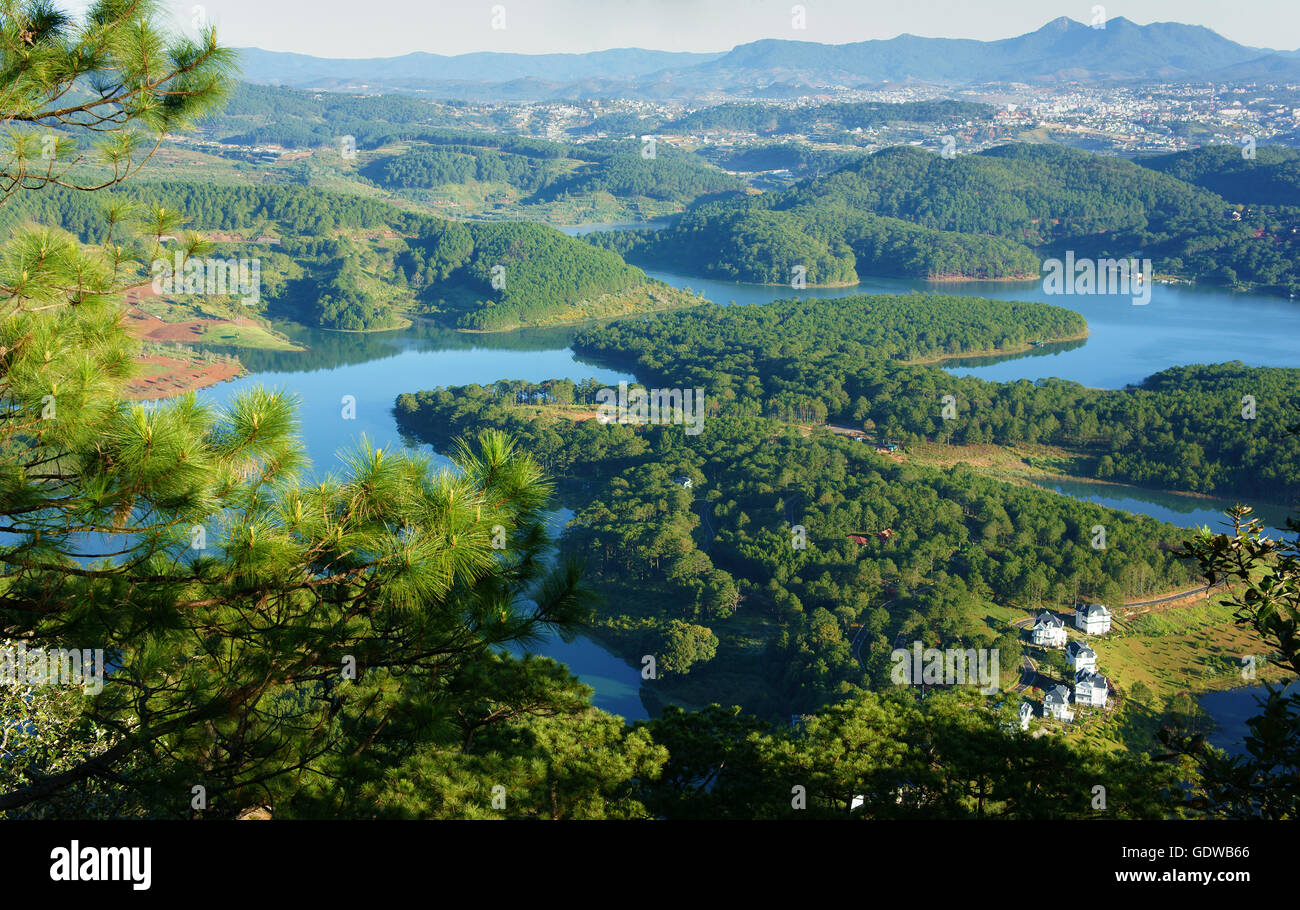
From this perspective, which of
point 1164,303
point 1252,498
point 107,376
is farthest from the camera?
point 1164,303

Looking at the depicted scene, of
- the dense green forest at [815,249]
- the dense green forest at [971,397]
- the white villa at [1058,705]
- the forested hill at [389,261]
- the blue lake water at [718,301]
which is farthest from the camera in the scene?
the dense green forest at [815,249]

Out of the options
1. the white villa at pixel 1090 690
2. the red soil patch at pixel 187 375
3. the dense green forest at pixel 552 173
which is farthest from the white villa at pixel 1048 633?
the dense green forest at pixel 552 173

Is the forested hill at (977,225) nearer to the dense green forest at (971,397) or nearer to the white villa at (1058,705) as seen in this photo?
the dense green forest at (971,397)

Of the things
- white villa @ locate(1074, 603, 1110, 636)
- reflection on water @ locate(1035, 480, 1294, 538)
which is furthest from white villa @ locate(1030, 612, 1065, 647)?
reflection on water @ locate(1035, 480, 1294, 538)

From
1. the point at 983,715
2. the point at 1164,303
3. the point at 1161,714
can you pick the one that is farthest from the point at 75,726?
the point at 1164,303

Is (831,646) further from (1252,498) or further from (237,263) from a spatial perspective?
(237,263)
